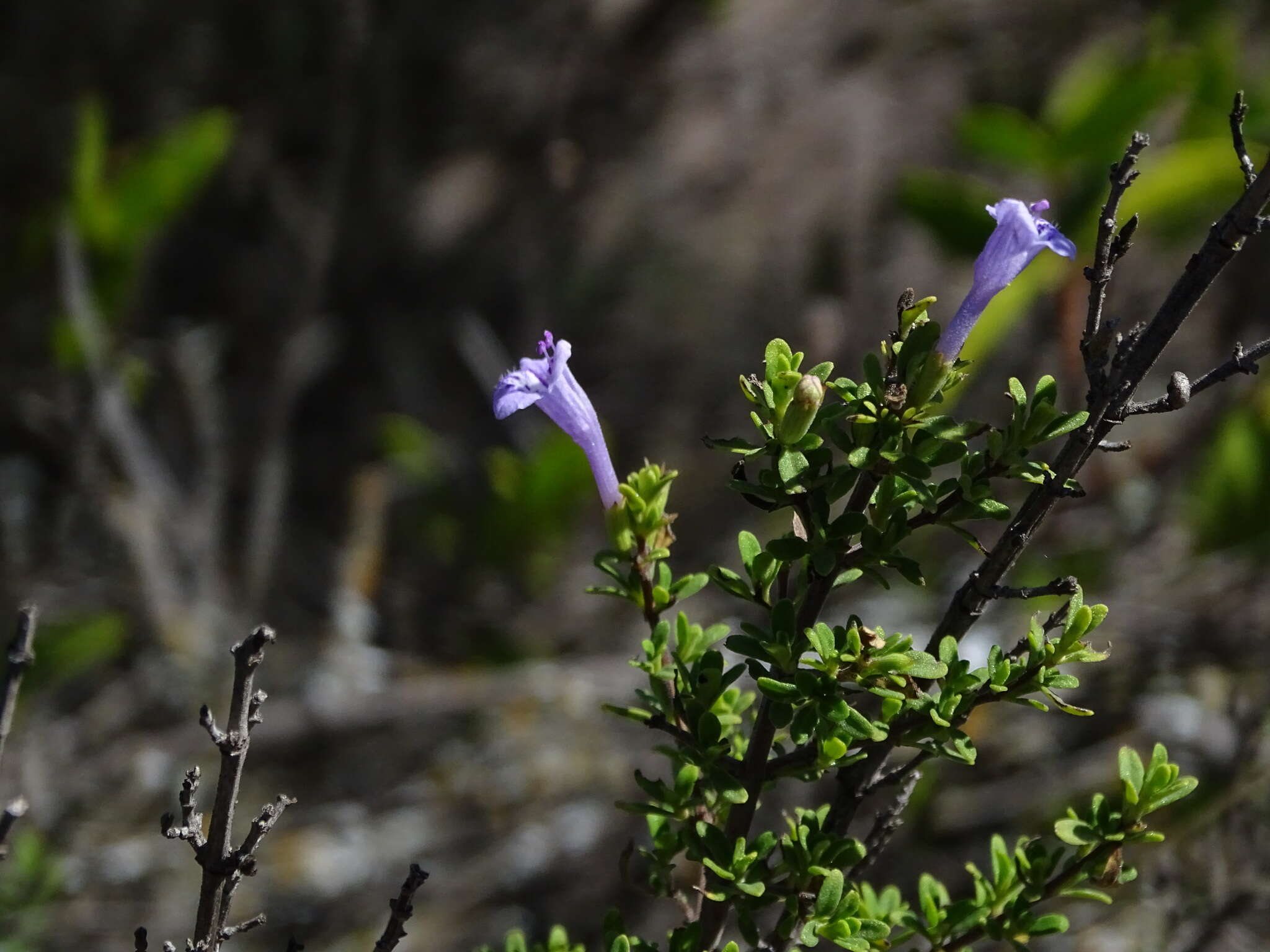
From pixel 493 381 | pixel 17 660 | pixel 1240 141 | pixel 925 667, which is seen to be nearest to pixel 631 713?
pixel 925 667

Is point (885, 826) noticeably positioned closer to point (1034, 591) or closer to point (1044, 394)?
point (1034, 591)

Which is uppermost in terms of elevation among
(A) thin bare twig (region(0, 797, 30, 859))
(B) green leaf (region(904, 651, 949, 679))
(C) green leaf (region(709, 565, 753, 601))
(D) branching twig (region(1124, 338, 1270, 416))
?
(A) thin bare twig (region(0, 797, 30, 859))

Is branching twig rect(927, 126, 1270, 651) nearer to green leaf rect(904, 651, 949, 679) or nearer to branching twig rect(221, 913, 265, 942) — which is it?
green leaf rect(904, 651, 949, 679)

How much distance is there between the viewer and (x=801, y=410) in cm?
97

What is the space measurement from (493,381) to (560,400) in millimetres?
2819

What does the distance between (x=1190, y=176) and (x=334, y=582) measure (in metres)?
2.92

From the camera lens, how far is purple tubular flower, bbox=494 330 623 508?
3.70 feet

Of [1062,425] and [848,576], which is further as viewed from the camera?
[848,576]

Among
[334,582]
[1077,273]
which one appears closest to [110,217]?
[334,582]

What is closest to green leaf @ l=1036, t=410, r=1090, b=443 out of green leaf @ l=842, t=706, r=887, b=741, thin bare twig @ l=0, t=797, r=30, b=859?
green leaf @ l=842, t=706, r=887, b=741

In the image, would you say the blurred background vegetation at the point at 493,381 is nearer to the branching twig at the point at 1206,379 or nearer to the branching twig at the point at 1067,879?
the branching twig at the point at 1067,879

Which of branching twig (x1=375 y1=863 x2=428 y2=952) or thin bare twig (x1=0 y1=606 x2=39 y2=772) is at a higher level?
thin bare twig (x1=0 y1=606 x2=39 y2=772)

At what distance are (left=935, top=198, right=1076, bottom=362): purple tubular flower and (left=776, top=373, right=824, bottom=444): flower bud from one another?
14 cm

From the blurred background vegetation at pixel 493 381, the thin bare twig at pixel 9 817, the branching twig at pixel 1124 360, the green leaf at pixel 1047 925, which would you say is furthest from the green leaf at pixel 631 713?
the blurred background vegetation at pixel 493 381
